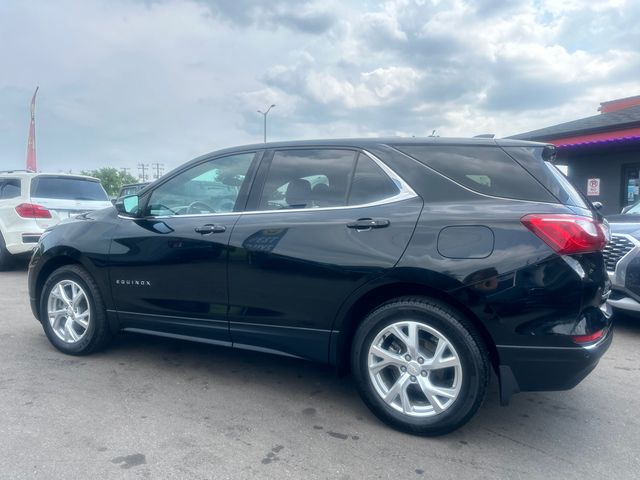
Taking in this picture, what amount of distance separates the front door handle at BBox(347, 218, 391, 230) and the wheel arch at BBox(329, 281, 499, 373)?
0.35 m

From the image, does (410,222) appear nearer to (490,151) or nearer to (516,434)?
(490,151)

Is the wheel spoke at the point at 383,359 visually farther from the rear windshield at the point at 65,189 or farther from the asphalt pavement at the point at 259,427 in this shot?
the rear windshield at the point at 65,189

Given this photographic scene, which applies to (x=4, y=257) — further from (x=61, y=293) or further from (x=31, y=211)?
(x=61, y=293)

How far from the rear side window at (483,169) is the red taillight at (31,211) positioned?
274 inches

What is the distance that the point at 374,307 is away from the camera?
329 centimetres

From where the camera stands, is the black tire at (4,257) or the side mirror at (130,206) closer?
the side mirror at (130,206)

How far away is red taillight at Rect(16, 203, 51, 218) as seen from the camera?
27.4ft

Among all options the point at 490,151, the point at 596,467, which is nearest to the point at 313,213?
the point at 490,151

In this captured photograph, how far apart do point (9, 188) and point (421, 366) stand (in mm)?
8119

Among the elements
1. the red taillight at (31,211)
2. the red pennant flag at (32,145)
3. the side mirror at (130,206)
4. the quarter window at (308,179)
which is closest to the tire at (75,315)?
the side mirror at (130,206)

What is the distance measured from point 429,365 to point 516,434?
28.1 inches

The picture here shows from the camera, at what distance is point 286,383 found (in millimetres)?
3924

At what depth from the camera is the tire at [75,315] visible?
14.1 feet

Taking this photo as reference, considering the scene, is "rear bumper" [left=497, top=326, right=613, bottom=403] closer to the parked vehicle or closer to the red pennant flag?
the parked vehicle
